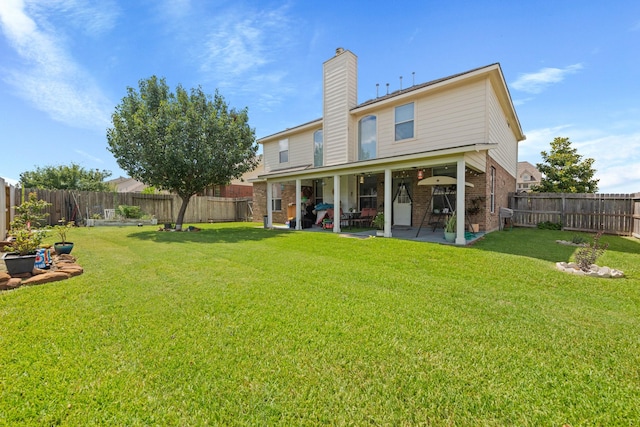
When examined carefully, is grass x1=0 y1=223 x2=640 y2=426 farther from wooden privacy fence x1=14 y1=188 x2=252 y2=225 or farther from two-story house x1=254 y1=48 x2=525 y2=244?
wooden privacy fence x1=14 y1=188 x2=252 y2=225

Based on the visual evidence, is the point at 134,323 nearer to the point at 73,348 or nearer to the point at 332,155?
the point at 73,348

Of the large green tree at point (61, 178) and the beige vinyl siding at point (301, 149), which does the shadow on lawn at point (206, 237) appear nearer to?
the beige vinyl siding at point (301, 149)

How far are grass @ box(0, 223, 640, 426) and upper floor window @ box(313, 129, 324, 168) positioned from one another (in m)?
10.0

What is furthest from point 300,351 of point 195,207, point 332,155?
point 195,207

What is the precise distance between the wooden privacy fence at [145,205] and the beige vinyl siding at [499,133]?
14586 millimetres

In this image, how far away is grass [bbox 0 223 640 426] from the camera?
1731 mm

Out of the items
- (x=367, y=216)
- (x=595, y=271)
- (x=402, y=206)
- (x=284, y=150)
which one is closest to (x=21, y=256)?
(x=595, y=271)

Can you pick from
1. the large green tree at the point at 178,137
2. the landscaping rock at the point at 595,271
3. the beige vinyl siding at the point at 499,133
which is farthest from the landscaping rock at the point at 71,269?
the beige vinyl siding at the point at 499,133

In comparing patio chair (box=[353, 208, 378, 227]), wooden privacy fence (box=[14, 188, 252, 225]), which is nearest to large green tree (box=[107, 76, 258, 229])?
wooden privacy fence (box=[14, 188, 252, 225])

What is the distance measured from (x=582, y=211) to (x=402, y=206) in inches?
294

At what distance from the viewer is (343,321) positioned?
115 inches

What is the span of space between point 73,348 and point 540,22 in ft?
41.5

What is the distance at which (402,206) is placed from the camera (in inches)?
468

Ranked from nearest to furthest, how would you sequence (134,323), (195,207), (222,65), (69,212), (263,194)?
(134,323) < (222,65) < (69,212) < (263,194) < (195,207)
